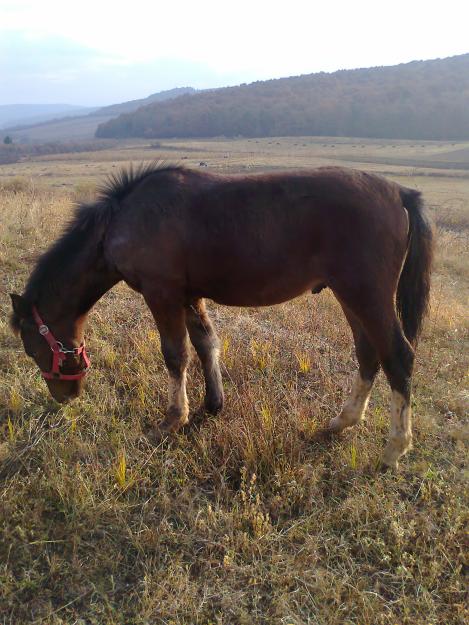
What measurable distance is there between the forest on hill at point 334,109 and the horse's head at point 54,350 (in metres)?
101

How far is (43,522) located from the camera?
2959 mm

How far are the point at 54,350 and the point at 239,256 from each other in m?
1.67

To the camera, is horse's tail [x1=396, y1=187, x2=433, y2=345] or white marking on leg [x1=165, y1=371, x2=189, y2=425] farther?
white marking on leg [x1=165, y1=371, x2=189, y2=425]

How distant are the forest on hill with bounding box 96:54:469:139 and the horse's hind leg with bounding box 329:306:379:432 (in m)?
100

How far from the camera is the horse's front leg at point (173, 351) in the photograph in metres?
3.52

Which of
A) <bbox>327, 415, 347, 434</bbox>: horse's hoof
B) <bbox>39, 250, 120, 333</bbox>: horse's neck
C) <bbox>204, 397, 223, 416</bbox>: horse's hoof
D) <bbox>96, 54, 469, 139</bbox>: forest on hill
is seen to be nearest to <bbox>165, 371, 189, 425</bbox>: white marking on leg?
<bbox>204, 397, 223, 416</bbox>: horse's hoof

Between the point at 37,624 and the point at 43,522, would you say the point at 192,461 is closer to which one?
the point at 43,522

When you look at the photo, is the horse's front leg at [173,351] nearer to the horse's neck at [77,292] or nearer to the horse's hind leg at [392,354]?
the horse's neck at [77,292]

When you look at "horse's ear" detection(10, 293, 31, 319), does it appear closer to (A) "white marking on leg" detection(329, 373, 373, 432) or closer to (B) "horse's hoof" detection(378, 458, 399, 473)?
(A) "white marking on leg" detection(329, 373, 373, 432)

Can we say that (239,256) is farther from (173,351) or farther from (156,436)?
(156,436)

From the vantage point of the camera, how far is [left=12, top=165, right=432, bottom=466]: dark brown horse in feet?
10.6

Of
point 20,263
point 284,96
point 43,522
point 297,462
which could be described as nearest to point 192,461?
point 297,462

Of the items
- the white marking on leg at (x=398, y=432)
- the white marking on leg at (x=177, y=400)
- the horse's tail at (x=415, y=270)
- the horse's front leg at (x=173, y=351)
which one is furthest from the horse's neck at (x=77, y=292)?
the white marking on leg at (x=398, y=432)

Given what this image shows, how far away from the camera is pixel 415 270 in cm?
361
